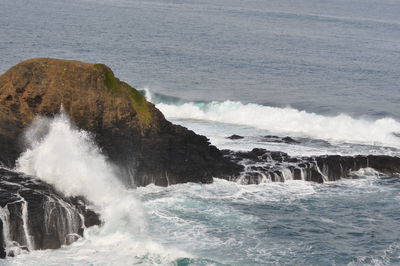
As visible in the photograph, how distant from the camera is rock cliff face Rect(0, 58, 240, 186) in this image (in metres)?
27.4

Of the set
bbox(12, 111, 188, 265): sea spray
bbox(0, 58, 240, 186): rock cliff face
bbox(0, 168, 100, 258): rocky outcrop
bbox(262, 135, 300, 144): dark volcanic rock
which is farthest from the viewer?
bbox(262, 135, 300, 144): dark volcanic rock

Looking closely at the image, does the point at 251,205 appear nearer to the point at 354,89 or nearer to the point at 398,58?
the point at 354,89

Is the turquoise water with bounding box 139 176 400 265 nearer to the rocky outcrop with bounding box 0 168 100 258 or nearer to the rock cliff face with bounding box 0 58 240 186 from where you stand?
the rock cliff face with bounding box 0 58 240 186

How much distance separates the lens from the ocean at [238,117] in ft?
78.6

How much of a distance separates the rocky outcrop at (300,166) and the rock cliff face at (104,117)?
2746mm

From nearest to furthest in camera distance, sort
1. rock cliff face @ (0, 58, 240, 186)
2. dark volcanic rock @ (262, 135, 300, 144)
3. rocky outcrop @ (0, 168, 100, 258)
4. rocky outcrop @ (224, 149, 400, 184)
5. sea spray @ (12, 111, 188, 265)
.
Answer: rocky outcrop @ (0, 168, 100, 258), sea spray @ (12, 111, 188, 265), rock cliff face @ (0, 58, 240, 186), rocky outcrop @ (224, 149, 400, 184), dark volcanic rock @ (262, 135, 300, 144)

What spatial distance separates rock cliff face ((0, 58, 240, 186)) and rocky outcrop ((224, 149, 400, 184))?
2746 mm

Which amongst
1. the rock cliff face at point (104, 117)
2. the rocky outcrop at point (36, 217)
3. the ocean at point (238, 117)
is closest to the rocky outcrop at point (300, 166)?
the ocean at point (238, 117)

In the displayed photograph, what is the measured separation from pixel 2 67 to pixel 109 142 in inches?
1399

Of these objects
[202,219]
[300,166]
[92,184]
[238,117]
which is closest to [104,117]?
[92,184]

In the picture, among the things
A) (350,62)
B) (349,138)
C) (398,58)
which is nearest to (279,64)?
(350,62)

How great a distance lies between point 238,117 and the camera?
5222 cm

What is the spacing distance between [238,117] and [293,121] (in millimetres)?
4937

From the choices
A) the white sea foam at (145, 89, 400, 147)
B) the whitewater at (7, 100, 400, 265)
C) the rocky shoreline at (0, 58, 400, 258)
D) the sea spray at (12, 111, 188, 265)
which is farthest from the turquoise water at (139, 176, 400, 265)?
the white sea foam at (145, 89, 400, 147)
